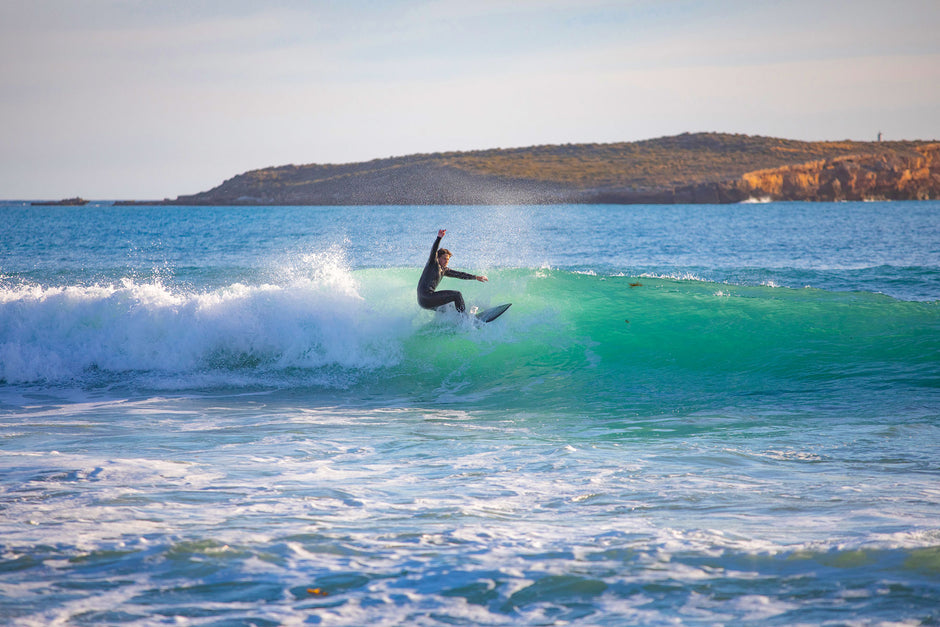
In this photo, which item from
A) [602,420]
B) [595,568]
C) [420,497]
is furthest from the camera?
[602,420]

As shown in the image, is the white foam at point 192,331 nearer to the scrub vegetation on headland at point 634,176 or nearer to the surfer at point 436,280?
the surfer at point 436,280

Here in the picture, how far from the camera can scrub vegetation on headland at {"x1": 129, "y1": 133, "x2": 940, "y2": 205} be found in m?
121

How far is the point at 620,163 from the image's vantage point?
470ft

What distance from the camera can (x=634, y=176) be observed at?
5128 inches

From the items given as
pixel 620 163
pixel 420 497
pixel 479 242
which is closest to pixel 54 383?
pixel 420 497

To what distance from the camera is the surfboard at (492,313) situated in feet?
40.6

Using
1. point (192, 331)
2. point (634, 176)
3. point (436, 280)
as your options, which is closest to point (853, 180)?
point (634, 176)

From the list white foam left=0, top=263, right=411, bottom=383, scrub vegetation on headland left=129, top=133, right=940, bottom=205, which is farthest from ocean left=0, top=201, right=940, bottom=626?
scrub vegetation on headland left=129, top=133, right=940, bottom=205

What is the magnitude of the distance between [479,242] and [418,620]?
3156cm

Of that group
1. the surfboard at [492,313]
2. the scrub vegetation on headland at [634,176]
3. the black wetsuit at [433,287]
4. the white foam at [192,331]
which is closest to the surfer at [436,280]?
the black wetsuit at [433,287]

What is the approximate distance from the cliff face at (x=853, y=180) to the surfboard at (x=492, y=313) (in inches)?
4631

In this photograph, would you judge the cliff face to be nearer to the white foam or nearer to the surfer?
the white foam

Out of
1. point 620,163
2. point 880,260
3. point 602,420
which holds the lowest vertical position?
point 602,420

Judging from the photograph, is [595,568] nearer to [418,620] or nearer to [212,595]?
[418,620]
